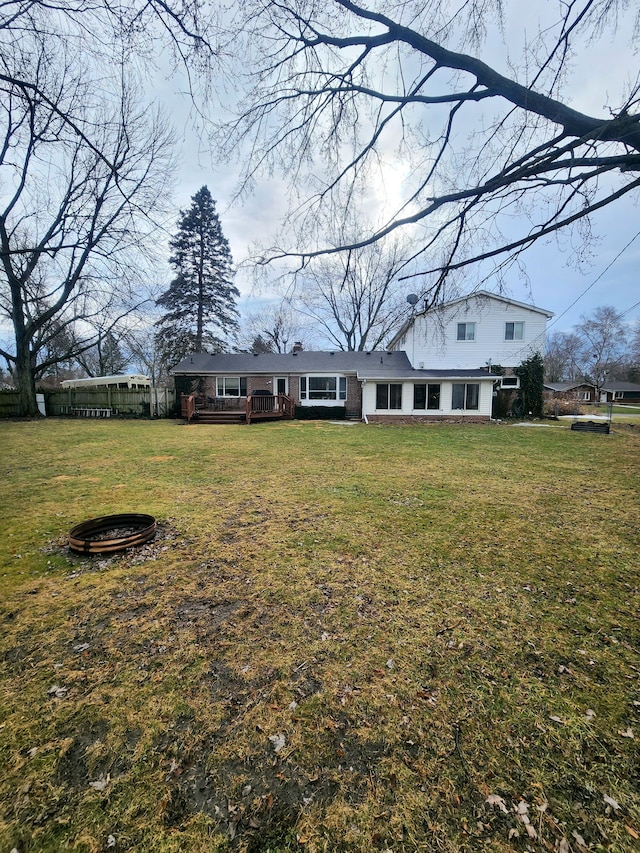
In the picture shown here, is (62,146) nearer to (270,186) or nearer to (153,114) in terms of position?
(270,186)

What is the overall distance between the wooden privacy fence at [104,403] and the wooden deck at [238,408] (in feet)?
6.63

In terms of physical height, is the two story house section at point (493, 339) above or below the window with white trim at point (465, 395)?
above

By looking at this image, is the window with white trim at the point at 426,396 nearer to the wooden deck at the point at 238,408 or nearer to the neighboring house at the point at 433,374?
the neighboring house at the point at 433,374

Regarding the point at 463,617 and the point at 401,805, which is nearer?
the point at 401,805

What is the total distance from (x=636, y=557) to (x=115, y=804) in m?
4.56

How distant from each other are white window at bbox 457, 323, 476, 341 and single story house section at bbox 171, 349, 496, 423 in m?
1.65

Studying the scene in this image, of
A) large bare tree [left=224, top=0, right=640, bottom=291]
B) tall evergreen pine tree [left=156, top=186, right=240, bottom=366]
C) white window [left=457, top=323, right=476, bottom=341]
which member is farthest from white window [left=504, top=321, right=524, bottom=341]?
tall evergreen pine tree [left=156, top=186, right=240, bottom=366]

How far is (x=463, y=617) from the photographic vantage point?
270cm

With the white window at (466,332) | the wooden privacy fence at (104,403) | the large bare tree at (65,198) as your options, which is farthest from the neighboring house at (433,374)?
the large bare tree at (65,198)

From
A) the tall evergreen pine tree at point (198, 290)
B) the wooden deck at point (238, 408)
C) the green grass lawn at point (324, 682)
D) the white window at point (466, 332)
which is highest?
the tall evergreen pine tree at point (198, 290)

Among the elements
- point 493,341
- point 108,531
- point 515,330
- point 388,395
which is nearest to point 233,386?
point 388,395

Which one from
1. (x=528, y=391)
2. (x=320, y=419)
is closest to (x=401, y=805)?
(x=320, y=419)

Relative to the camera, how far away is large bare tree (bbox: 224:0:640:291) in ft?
10.3

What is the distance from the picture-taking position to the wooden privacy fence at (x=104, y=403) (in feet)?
64.5
